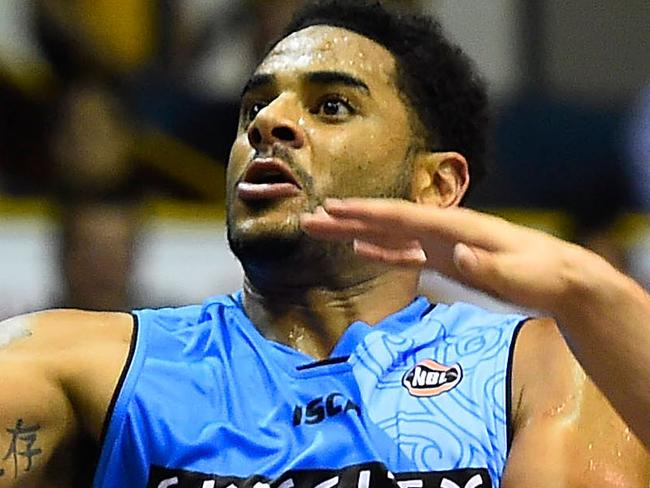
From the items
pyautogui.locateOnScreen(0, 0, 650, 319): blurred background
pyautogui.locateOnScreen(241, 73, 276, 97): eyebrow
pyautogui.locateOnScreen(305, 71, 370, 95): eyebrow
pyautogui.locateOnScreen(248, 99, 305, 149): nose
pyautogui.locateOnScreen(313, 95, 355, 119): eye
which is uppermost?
pyautogui.locateOnScreen(305, 71, 370, 95): eyebrow

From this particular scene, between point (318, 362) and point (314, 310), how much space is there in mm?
119

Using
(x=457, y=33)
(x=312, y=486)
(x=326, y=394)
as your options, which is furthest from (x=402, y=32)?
(x=457, y=33)

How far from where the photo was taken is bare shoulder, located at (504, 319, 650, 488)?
1.78m

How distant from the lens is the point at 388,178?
213 cm

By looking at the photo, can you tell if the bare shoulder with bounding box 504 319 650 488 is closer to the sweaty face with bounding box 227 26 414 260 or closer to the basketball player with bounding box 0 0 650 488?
the basketball player with bounding box 0 0 650 488

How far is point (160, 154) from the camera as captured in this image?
376cm

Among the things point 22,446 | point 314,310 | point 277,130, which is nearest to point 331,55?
point 277,130

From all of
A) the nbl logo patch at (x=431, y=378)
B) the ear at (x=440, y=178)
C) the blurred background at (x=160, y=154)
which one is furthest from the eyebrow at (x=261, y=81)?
the blurred background at (x=160, y=154)

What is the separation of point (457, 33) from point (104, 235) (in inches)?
52.8

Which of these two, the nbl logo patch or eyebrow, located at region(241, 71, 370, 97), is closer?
the nbl logo patch

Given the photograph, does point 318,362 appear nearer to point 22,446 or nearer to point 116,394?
point 116,394

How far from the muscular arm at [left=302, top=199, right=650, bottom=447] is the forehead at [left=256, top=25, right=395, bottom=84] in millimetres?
776

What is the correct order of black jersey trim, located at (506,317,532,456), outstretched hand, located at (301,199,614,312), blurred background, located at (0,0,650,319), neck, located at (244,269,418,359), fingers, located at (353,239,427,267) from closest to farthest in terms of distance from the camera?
outstretched hand, located at (301,199,614,312) < fingers, located at (353,239,427,267) < black jersey trim, located at (506,317,532,456) < neck, located at (244,269,418,359) < blurred background, located at (0,0,650,319)

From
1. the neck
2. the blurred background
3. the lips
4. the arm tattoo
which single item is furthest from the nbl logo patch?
the blurred background
